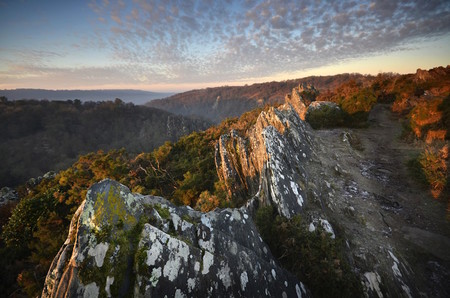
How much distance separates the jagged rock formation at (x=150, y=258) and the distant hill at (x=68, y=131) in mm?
94461

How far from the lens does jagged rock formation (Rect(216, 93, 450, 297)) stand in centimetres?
617

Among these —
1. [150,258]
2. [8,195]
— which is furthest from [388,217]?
[8,195]

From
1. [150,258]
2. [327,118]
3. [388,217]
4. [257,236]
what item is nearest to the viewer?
[150,258]

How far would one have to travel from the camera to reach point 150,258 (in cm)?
376

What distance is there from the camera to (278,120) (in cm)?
1470

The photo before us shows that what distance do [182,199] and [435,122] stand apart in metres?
20.5

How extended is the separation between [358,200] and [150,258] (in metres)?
9.91

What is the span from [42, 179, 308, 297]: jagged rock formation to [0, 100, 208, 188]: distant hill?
9446cm

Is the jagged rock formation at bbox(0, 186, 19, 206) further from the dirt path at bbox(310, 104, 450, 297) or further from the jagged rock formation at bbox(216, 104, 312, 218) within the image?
the dirt path at bbox(310, 104, 450, 297)

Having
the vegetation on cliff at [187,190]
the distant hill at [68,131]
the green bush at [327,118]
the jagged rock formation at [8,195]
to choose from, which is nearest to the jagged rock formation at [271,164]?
the vegetation on cliff at [187,190]

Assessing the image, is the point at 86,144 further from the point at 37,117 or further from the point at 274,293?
the point at 274,293

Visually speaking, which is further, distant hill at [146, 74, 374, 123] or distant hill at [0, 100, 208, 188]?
distant hill at [146, 74, 374, 123]

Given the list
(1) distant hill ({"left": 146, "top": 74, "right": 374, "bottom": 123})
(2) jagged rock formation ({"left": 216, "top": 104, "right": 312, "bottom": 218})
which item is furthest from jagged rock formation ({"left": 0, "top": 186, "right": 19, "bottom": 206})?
(1) distant hill ({"left": 146, "top": 74, "right": 374, "bottom": 123})

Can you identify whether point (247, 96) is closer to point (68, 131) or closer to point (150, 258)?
point (68, 131)
